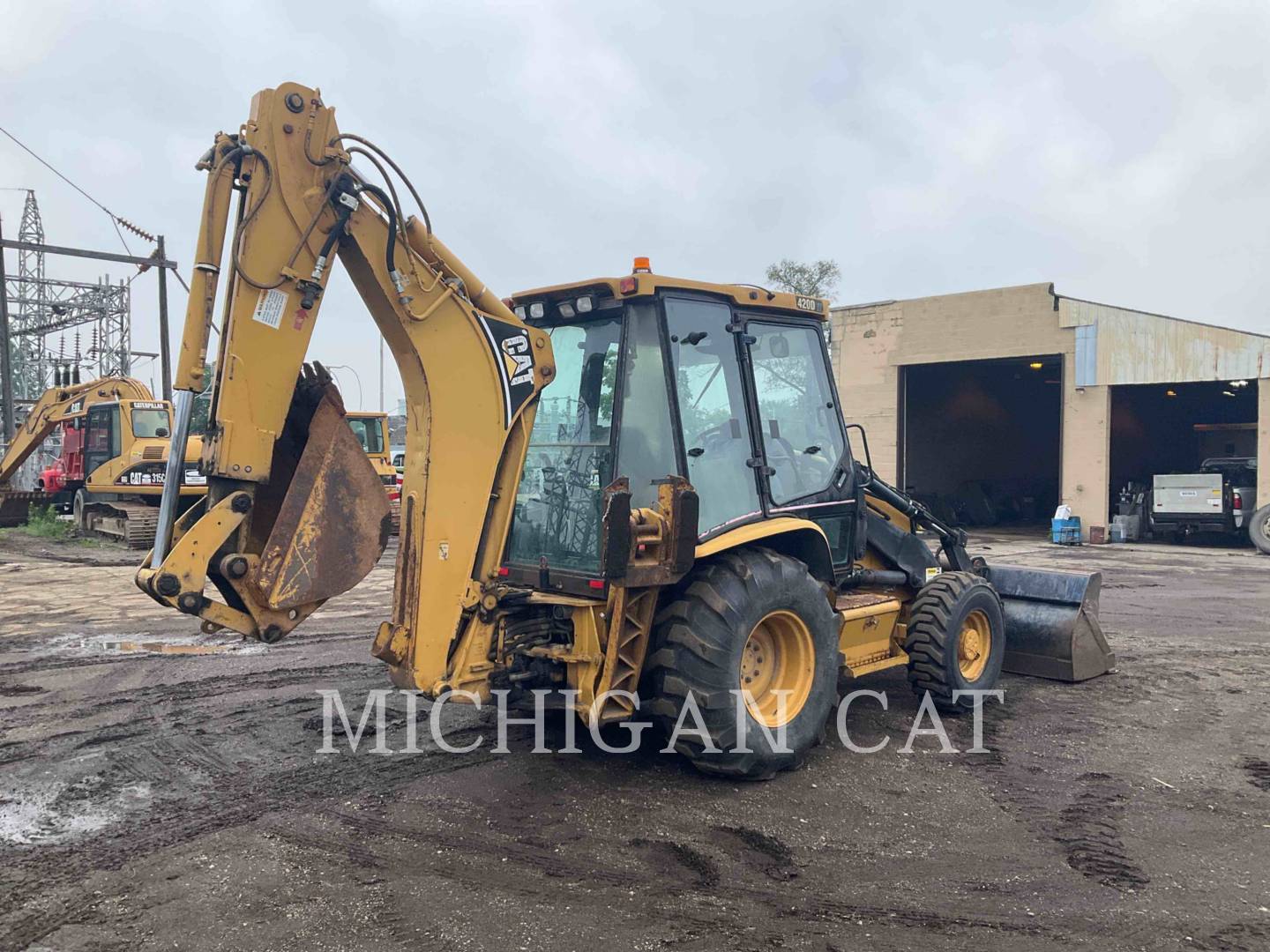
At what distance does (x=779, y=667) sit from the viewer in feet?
16.9

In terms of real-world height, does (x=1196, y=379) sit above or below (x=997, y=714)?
above

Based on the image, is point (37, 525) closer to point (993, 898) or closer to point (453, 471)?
point (453, 471)

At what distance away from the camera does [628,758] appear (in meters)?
5.17

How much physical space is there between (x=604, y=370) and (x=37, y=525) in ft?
61.9

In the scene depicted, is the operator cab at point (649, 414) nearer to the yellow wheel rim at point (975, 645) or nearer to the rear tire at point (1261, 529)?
the yellow wheel rim at point (975, 645)

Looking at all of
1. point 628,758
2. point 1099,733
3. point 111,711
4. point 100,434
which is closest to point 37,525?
point 100,434

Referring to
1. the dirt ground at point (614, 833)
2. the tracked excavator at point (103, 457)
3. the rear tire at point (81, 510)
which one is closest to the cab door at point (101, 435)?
the tracked excavator at point (103, 457)

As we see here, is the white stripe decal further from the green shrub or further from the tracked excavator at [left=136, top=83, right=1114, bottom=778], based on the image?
the green shrub

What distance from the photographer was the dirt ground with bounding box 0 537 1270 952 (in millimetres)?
3422

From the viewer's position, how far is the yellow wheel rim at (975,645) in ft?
21.1

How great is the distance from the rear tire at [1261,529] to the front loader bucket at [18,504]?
931 inches

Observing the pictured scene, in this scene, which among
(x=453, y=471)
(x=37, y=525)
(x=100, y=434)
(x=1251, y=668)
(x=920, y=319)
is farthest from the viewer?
(x=920, y=319)

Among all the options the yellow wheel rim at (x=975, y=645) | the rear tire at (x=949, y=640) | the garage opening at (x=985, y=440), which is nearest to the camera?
the rear tire at (x=949, y=640)

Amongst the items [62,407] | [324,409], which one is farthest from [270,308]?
[62,407]
